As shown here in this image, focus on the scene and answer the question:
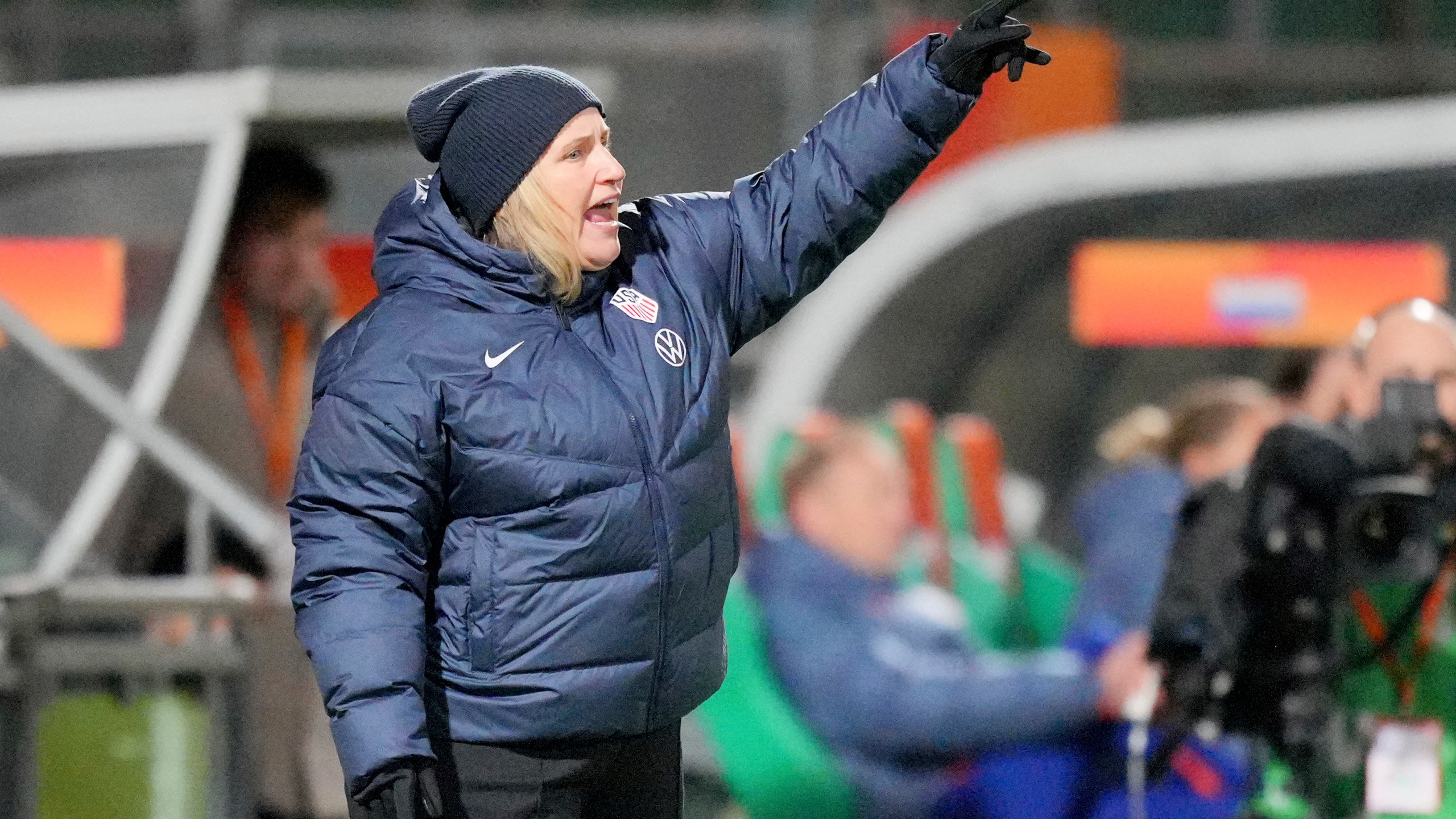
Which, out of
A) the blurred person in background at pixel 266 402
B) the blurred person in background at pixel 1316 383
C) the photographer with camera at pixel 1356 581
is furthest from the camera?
the blurred person in background at pixel 266 402

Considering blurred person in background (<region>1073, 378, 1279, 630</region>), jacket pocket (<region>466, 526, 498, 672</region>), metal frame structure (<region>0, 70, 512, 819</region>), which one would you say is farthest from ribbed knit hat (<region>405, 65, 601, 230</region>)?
blurred person in background (<region>1073, 378, 1279, 630</region>)

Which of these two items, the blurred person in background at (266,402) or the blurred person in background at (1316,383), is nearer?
the blurred person in background at (1316,383)

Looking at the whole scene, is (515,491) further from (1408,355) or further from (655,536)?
(1408,355)

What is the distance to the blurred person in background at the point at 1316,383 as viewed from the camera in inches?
150

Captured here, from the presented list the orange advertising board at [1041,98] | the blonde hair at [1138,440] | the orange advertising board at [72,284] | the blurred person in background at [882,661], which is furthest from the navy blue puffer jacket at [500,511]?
the orange advertising board at [1041,98]

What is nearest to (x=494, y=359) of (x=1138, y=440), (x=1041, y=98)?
(x=1138, y=440)

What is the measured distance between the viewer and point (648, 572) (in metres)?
2.49

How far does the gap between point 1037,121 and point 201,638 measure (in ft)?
31.5

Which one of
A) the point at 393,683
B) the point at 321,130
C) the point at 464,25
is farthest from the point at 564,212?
the point at 464,25

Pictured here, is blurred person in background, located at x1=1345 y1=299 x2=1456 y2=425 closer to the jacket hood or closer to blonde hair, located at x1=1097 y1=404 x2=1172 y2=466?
the jacket hood

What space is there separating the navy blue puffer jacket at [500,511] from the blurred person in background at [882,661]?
2.86 m

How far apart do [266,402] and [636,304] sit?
7.47 ft

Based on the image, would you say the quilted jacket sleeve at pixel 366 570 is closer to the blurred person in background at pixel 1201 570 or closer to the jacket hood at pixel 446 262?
the jacket hood at pixel 446 262

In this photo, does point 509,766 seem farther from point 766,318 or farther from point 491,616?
point 766,318
